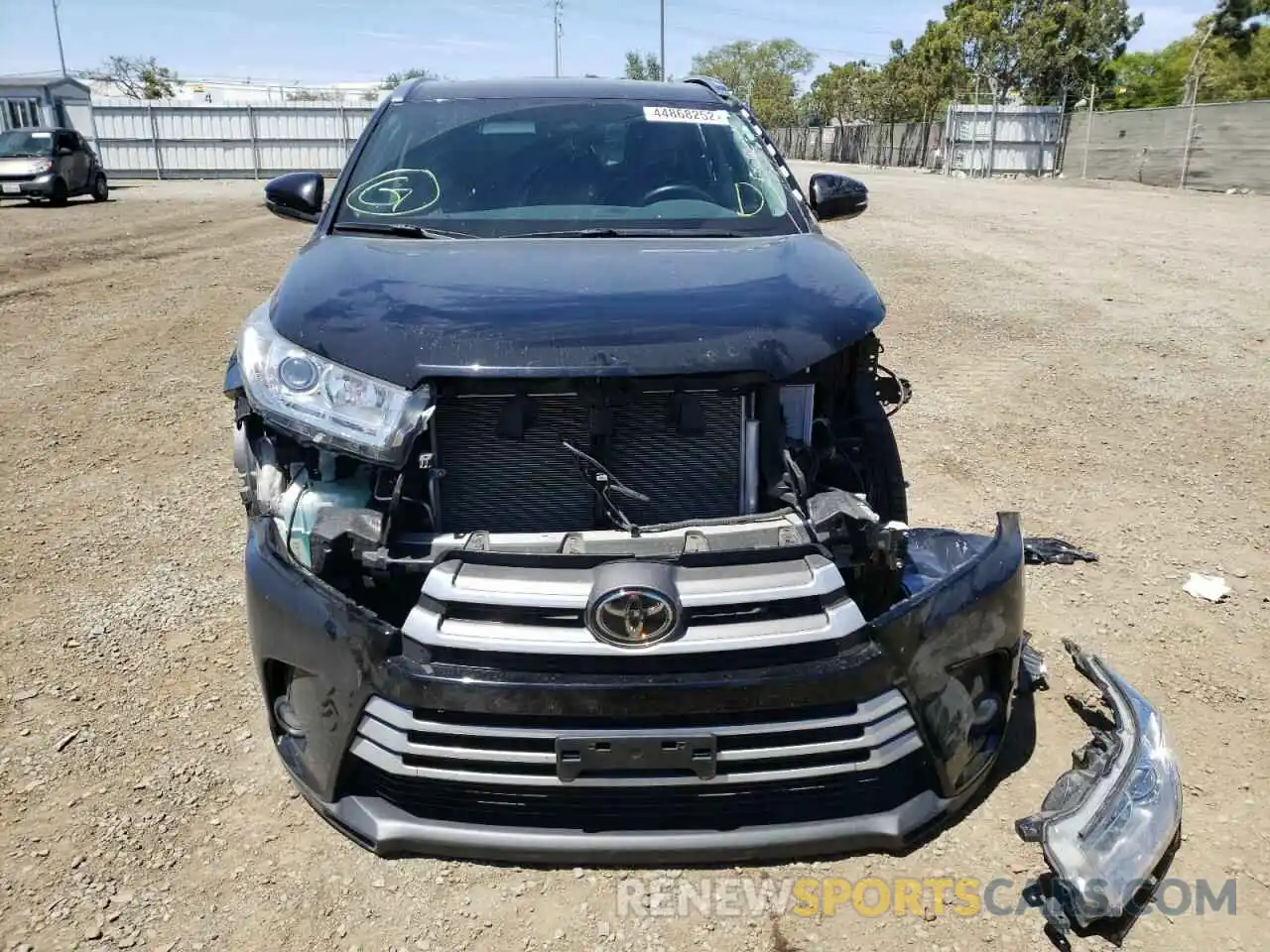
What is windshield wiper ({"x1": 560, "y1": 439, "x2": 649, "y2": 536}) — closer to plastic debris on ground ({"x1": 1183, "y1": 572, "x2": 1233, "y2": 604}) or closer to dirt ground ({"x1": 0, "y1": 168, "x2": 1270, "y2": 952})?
dirt ground ({"x1": 0, "y1": 168, "x2": 1270, "y2": 952})

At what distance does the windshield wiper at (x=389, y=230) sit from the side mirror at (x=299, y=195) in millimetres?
611

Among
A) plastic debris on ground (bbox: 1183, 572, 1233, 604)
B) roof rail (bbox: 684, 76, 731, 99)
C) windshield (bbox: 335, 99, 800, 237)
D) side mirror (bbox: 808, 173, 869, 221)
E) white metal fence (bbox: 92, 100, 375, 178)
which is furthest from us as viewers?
white metal fence (bbox: 92, 100, 375, 178)

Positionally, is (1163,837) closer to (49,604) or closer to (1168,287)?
(49,604)

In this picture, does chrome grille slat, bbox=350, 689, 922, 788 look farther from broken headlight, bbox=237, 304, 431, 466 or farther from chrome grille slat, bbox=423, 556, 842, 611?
broken headlight, bbox=237, 304, 431, 466

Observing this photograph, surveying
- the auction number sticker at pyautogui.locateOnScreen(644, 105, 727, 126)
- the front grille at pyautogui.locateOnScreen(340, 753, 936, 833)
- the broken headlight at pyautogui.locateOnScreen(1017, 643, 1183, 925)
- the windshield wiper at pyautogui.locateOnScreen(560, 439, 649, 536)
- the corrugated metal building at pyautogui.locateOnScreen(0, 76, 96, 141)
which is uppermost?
the corrugated metal building at pyautogui.locateOnScreen(0, 76, 96, 141)

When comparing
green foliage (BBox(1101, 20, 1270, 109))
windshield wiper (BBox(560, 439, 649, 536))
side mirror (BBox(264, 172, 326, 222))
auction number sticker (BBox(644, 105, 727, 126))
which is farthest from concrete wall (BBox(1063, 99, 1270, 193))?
windshield wiper (BBox(560, 439, 649, 536))

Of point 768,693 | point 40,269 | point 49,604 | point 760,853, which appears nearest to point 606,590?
point 768,693

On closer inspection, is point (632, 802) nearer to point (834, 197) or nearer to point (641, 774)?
point (641, 774)

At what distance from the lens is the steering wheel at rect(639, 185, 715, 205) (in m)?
3.42

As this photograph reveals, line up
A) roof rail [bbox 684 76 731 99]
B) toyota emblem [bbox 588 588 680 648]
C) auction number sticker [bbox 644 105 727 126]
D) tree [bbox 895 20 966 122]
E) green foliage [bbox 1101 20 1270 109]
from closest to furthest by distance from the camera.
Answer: toyota emblem [bbox 588 588 680 648] < auction number sticker [bbox 644 105 727 126] < roof rail [bbox 684 76 731 99] < tree [bbox 895 20 966 122] < green foliage [bbox 1101 20 1270 109]

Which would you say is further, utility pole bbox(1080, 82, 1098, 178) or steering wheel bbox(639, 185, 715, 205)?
utility pole bbox(1080, 82, 1098, 178)

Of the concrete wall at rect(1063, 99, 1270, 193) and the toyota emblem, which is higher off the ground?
the concrete wall at rect(1063, 99, 1270, 193)

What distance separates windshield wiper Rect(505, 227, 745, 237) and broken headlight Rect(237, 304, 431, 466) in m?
1.10

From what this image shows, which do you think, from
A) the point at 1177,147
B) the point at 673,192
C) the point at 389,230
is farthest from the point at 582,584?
the point at 1177,147
